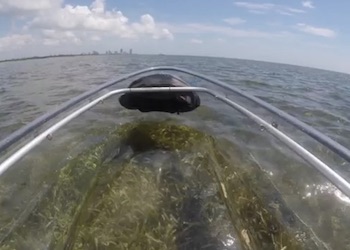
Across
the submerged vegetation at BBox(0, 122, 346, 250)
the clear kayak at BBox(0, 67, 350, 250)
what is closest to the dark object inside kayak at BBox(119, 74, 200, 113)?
the clear kayak at BBox(0, 67, 350, 250)

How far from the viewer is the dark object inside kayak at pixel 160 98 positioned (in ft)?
21.6

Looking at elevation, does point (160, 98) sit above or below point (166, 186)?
above

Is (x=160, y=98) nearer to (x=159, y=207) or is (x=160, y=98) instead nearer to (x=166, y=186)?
(x=166, y=186)

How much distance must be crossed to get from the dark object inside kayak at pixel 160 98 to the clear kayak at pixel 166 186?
25mm

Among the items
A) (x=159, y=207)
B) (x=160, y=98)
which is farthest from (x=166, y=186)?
(x=160, y=98)

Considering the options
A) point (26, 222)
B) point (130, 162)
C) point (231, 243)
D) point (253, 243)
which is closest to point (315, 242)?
point (253, 243)

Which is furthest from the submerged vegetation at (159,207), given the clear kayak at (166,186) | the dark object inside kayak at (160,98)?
the dark object inside kayak at (160,98)

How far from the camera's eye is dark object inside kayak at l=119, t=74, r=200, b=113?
6586 mm

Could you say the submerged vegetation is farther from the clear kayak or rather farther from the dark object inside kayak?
the dark object inside kayak

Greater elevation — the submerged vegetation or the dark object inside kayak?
the dark object inside kayak

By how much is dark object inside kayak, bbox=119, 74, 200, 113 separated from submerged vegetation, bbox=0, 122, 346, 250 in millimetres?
892

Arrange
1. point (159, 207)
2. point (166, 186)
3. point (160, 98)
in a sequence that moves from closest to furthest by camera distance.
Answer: point (159, 207), point (166, 186), point (160, 98)

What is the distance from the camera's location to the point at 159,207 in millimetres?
4277

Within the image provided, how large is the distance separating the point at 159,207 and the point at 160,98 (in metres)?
2.90
